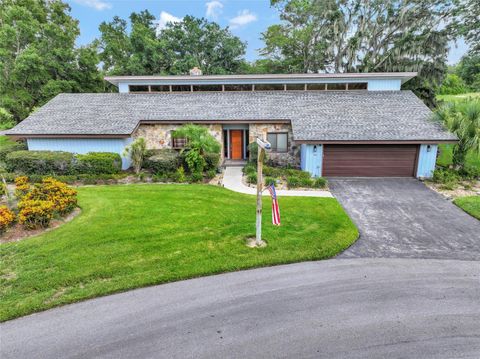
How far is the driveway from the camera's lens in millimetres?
8234

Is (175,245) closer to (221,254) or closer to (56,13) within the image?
(221,254)

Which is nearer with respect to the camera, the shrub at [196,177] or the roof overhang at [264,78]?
the shrub at [196,177]

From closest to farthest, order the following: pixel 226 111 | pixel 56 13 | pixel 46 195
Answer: pixel 46 195, pixel 226 111, pixel 56 13

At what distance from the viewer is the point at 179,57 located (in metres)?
35.5

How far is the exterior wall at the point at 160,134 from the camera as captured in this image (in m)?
17.7

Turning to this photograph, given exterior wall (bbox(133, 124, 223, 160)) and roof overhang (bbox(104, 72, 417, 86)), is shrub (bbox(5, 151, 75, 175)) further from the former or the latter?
roof overhang (bbox(104, 72, 417, 86))

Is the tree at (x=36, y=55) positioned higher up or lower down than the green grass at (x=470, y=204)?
higher up

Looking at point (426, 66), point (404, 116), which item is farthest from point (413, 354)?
point (426, 66)

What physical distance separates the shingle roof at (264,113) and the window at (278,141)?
107 cm

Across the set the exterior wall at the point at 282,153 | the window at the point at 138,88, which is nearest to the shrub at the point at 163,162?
the exterior wall at the point at 282,153

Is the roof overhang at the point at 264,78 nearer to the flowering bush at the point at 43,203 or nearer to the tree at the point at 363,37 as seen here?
the tree at the point at 363,37

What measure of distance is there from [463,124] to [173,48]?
31.5 meters

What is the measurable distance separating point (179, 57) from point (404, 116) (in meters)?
27.6

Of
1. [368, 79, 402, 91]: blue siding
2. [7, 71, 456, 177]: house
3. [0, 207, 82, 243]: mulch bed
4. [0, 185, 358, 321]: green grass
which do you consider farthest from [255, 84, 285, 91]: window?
[0, 207, 82, 243]: mulch bed
